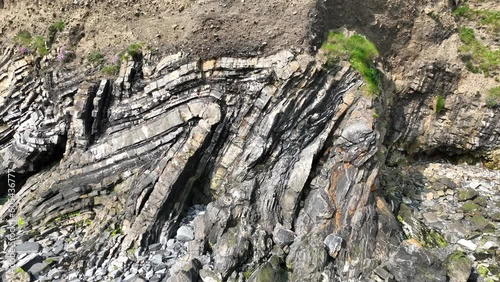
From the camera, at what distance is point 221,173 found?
1020 cm

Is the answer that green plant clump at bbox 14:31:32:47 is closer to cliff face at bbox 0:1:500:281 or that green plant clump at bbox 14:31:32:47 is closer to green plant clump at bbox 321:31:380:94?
cliff face at bbox 0:1:500:281

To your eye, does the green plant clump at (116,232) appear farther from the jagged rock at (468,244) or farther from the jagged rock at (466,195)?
the jagged rock at (466,195)

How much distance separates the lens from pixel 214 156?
1025cm

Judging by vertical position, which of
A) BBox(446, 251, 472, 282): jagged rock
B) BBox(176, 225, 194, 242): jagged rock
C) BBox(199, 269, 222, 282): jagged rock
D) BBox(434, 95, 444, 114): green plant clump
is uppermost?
BBox(434, 95, 444, 114): green plant clump

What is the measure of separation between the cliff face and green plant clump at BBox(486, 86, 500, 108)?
387 centimetres

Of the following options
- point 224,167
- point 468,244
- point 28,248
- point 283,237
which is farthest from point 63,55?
point 468,244

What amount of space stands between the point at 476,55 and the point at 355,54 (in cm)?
755

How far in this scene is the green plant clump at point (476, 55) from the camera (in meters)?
14.9

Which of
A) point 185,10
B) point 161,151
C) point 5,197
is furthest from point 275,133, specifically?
point 5,197

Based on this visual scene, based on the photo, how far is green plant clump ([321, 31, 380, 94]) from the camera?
10.5 meters

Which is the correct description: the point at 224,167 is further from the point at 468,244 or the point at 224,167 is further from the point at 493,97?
the point at 493,97

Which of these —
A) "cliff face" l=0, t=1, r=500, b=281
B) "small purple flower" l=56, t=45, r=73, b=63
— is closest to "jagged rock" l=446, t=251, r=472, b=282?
"cliff face" l=0, t=1, r=500, b=281

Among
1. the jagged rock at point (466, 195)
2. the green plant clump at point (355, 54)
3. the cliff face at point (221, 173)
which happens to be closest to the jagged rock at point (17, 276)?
the cliff face at point (221, 173)

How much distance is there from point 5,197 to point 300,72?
10671 millimetres
